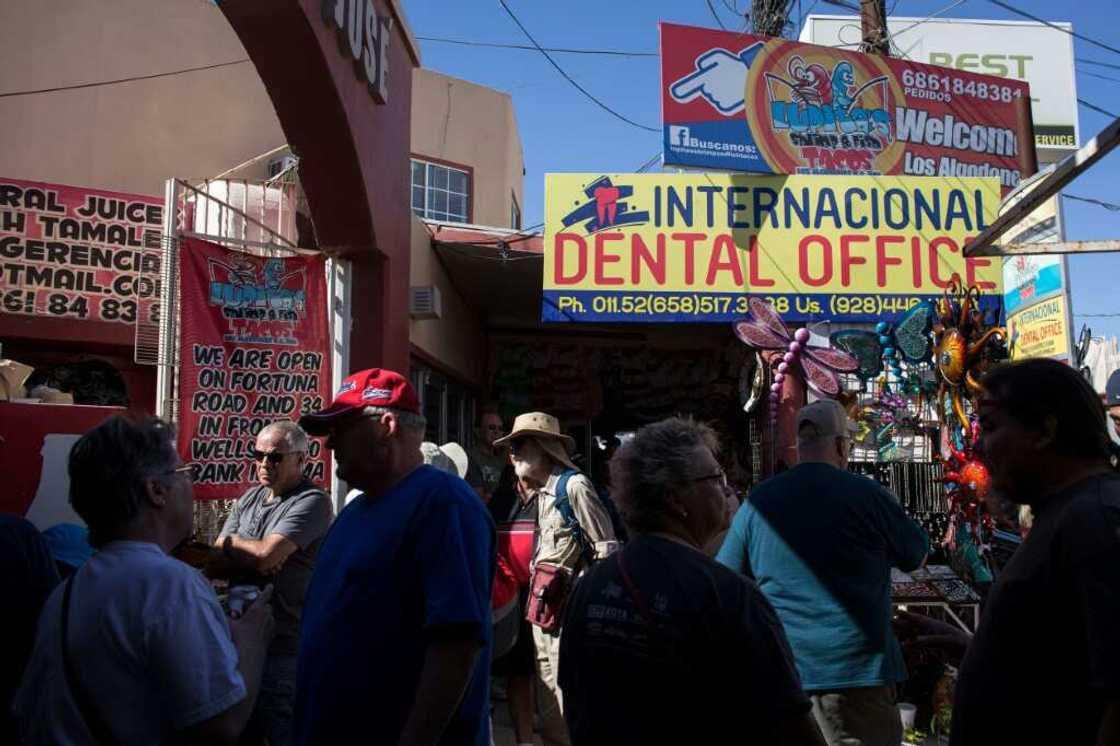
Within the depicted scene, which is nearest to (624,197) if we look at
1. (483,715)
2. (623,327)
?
(623,327)

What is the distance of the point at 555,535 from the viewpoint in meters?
4.60

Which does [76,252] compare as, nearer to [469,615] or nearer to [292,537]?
[292,537]

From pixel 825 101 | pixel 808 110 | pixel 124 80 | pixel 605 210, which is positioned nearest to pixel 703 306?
pixel 605 210

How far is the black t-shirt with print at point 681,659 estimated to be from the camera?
1.71 meters

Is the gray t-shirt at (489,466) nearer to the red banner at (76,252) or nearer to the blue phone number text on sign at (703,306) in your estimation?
the blue phone number text on sign at (703,306)

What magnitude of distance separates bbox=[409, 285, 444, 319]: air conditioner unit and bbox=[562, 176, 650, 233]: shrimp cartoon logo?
60.0 inches

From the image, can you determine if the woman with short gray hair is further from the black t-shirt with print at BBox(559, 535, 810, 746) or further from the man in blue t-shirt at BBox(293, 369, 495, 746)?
the man in blue t-shirt at BBox(293, 369, 495, 746)

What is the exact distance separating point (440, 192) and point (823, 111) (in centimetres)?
557

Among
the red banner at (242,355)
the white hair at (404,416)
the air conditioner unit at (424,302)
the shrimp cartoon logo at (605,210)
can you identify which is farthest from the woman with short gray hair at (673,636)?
the shrimp cartoon logo at (605,210)

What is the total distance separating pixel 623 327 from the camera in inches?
476

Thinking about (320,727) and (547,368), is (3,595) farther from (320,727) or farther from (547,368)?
(547,368)

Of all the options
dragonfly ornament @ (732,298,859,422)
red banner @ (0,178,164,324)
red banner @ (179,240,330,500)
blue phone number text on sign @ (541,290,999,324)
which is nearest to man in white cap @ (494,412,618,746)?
red banner @ (179,240,330,500)

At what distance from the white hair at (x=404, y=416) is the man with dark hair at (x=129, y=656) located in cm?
64

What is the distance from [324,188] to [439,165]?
23.4 feet
